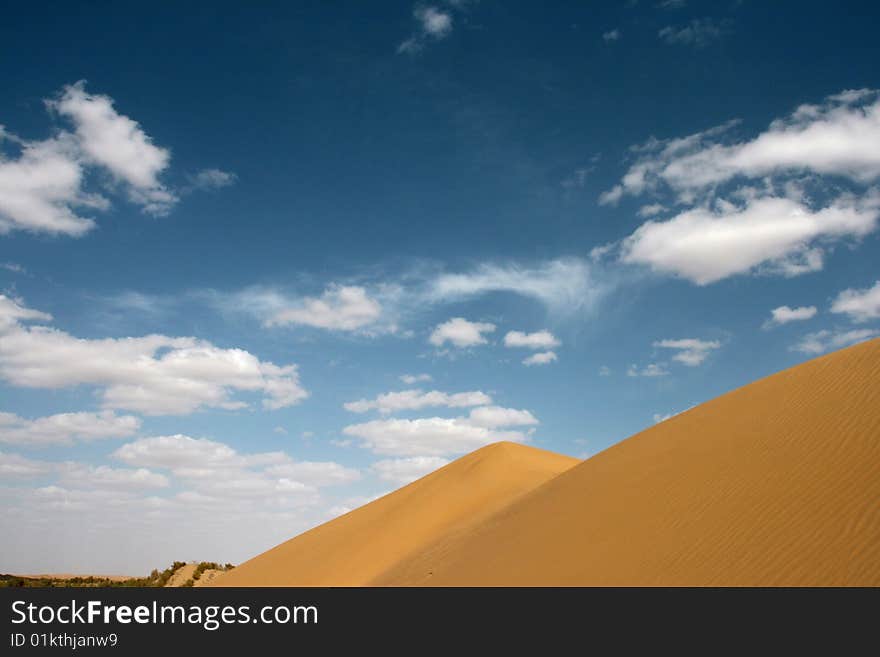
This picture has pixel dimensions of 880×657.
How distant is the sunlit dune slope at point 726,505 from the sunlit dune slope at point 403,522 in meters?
5.81

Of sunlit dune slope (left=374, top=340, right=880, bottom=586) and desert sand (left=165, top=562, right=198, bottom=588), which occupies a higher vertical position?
sunlit dune slope (left=374, top=340, right=880, bottom=586)

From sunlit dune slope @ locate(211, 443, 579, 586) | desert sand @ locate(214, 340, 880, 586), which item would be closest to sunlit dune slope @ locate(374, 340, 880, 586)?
desert sand @ locate(214, 340, 880, 586)

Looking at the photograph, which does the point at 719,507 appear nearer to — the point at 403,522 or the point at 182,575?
the point at 403,522

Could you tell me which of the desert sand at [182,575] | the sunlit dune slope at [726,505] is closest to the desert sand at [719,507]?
the sunlit dune slope at [726,505]

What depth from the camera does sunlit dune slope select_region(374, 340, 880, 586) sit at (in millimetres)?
9453

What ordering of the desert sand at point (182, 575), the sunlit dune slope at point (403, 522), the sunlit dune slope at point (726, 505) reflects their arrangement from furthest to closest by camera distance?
the desert sand at point (182, 575) → the sunlit dune slope at point (403, 522) → the sunlit dune slope at point (726, 505)

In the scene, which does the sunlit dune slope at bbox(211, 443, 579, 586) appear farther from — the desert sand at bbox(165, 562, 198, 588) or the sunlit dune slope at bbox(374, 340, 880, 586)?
the sunlit dune slope at bbox(374, 340, 880, 586)

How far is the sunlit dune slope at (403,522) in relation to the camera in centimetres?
2556

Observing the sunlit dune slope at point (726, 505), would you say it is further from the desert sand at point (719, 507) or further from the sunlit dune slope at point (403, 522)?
the sunlit dune slope at point (403, 522)

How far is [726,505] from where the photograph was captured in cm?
1178

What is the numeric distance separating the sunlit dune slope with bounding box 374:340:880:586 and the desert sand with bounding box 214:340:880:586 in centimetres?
3
